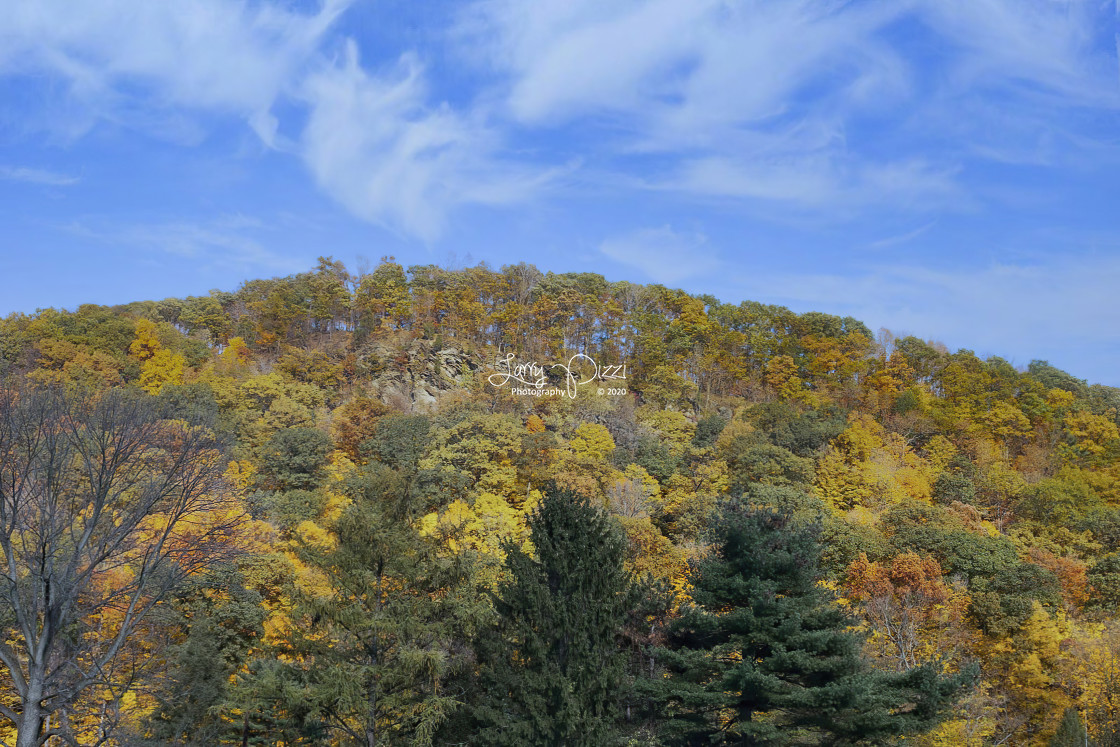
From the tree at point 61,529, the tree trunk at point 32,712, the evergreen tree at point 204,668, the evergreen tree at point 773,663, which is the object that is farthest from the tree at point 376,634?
the evergreen tree at point 773,663

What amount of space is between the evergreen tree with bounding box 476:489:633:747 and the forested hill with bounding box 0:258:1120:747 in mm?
64

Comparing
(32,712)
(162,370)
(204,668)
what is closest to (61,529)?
(32,712)

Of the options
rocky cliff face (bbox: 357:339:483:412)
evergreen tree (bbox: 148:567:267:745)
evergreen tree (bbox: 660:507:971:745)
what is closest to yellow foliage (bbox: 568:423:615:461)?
rocky cliff face (bbox: 357:339:483:412)

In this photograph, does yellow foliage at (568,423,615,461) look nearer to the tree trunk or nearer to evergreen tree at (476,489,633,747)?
evergreen tree at (476,489,633,747)

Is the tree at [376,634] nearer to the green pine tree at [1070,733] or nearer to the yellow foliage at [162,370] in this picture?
the green pine tree at [1070,733]

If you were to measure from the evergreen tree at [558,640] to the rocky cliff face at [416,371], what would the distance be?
29.8 m

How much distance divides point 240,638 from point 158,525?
5.15 meters

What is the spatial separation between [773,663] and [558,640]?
3.59 m

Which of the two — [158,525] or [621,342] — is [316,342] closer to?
[621,342]

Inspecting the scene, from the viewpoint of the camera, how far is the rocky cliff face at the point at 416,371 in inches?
1693

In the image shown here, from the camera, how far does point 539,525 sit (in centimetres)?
1364

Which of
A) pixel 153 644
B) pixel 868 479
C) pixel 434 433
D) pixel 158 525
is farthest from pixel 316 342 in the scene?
pixel 868 479

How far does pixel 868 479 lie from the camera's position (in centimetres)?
3192

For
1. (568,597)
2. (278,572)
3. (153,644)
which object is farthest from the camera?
(278,572)
